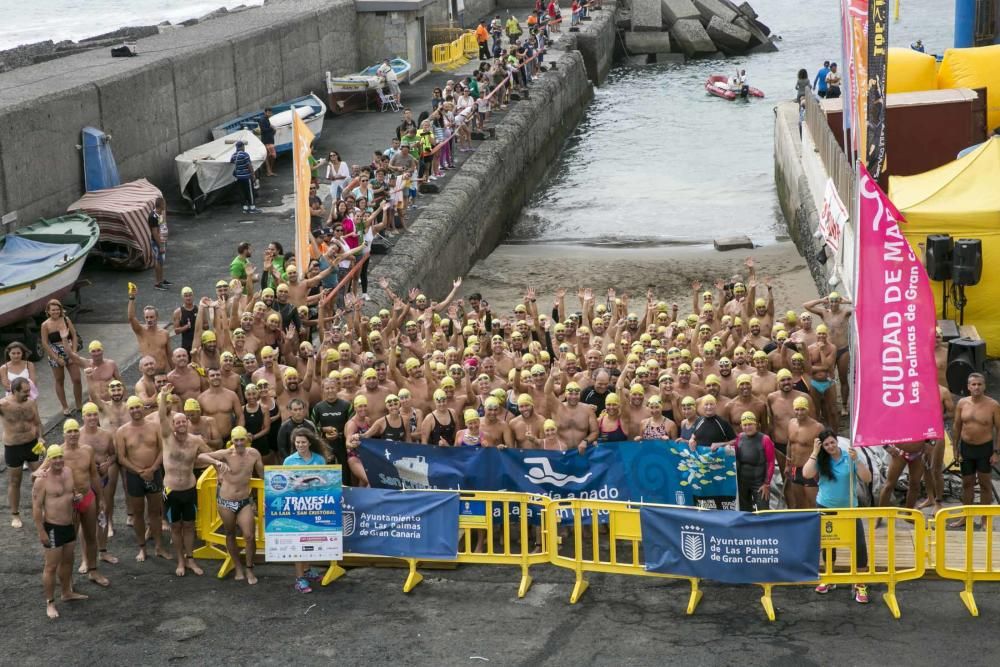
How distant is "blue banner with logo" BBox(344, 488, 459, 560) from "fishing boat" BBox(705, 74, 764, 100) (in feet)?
121

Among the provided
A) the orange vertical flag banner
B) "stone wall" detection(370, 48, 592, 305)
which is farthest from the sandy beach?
the orange vertical flag banner

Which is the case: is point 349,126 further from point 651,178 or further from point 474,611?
point 474,611

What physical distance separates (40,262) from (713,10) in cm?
4213

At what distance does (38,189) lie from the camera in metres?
19.6

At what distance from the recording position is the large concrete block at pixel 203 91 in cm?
2527

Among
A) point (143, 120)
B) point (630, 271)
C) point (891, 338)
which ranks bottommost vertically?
point (630, 271)

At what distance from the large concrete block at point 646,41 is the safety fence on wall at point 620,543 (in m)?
44.1

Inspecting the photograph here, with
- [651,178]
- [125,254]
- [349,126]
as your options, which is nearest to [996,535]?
[125,254]

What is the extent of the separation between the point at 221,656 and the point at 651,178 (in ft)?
87.7

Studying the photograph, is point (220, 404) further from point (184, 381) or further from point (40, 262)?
point (40, 262)

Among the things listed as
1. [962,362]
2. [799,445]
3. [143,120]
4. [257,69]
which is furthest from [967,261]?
[257,69]

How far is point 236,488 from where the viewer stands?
10.7 metres

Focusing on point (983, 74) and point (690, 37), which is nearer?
point (983, 74)

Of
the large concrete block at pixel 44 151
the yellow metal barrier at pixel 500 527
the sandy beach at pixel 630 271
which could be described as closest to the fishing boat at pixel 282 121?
the sandy beach at pixel 630 271
